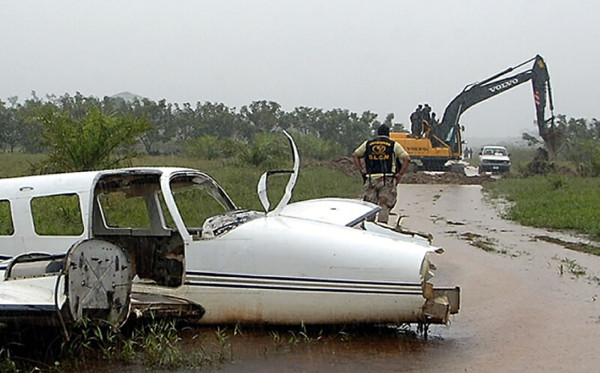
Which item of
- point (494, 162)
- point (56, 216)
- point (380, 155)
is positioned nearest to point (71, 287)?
point (56, 216)

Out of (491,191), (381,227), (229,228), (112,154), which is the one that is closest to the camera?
(229,228)

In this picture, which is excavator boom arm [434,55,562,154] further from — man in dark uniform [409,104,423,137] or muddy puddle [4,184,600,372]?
muddy puddle [4,184,600,372]

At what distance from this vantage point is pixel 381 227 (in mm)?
7992

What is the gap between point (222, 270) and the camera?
250 inches

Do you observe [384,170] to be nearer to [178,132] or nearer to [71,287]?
[71,287]

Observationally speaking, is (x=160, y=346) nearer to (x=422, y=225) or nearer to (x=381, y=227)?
(x=381, y=227)

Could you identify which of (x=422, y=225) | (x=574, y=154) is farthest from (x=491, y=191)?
(x=574, y=154)

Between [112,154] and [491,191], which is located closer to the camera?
[112,154]

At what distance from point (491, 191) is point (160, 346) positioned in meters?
20.1

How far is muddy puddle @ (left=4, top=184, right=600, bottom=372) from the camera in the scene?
580 cm

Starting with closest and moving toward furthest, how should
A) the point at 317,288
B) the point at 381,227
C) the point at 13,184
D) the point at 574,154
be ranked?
the point at 317,288, the point at 13,184, the point at 381,227, the point at 574,154

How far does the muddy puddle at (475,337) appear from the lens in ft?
19.0

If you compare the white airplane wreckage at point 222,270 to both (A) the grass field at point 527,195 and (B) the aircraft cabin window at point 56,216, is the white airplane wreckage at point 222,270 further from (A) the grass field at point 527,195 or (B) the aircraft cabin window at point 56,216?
(A) the grass field at point 527,195

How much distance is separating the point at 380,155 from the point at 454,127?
936 inches
